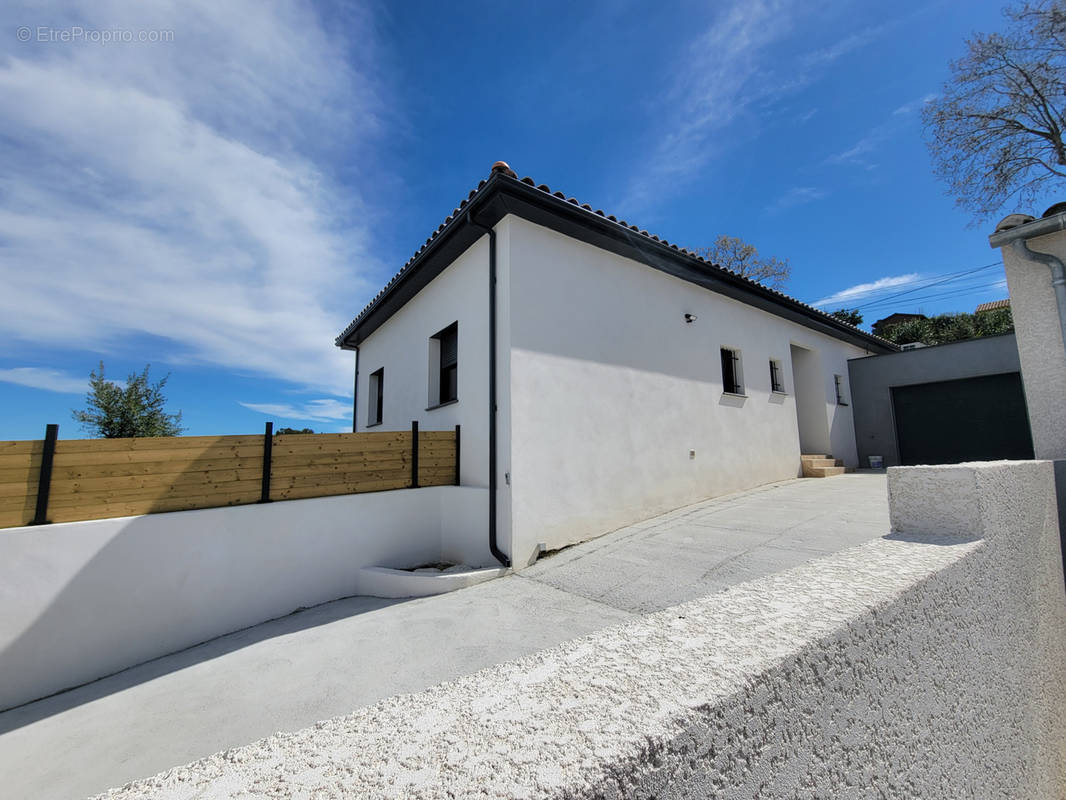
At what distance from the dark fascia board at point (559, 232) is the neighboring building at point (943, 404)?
3095 millimetres

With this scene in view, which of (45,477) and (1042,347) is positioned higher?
(1042,347)

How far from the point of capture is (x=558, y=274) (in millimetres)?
5961

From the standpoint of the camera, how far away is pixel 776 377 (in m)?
9.68

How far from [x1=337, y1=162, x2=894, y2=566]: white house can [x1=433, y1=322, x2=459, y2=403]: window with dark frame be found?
0.09ft

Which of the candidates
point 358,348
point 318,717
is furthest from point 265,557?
point 358,348

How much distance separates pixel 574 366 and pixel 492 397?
4.13 ft

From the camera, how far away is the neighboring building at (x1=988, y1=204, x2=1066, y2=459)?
3.83 meters

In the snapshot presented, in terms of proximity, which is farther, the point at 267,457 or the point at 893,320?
the point at 893,320

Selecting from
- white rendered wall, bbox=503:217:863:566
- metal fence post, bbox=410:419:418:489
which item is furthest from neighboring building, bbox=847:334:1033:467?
metal fence post, bbox=410:419:418:489

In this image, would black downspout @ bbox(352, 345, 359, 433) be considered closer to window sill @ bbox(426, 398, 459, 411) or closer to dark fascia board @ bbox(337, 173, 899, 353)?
dark fascia board @ bbox(337, 173, 899, 353)

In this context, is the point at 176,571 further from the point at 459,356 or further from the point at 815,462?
the point at 815,462

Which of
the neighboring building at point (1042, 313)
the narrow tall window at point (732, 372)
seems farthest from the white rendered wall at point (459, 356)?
the neighboring building at point (1042, 313)

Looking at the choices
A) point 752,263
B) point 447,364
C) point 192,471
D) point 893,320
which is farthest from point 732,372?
point 893,320

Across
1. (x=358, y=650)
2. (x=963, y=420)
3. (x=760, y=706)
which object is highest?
(x=963, y=420)
